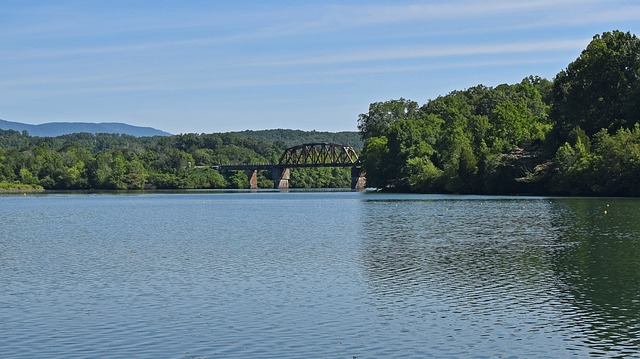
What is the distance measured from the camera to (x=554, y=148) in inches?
4392

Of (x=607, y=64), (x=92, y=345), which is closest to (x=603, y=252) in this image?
(x=92, y=345)

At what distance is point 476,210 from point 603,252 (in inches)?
1408

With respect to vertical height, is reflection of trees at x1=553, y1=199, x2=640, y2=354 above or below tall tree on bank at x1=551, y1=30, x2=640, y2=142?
below

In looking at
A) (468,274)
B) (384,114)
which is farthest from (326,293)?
(384,114)

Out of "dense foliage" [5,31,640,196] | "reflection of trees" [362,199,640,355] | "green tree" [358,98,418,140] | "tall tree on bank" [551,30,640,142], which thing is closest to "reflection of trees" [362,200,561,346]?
"reflection of trees" [362,199,640,355]

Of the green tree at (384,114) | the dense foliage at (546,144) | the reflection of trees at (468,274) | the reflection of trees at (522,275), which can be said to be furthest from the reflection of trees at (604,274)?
the green tree at (384,114)

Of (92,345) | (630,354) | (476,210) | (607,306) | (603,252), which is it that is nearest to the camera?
(630,354)

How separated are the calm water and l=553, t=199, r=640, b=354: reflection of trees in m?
0.08

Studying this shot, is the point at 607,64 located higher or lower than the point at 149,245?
higher

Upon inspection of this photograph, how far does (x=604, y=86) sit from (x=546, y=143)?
1128 cm

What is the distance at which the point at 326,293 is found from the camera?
28625 mm

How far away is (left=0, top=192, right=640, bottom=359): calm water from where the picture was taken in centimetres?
2114

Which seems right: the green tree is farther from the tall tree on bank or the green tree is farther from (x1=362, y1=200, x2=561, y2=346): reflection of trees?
(x1=362, y1=200, x2=561, y2=346): reflection of trees

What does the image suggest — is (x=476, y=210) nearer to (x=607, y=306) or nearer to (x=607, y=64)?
(x=607, y=64)
